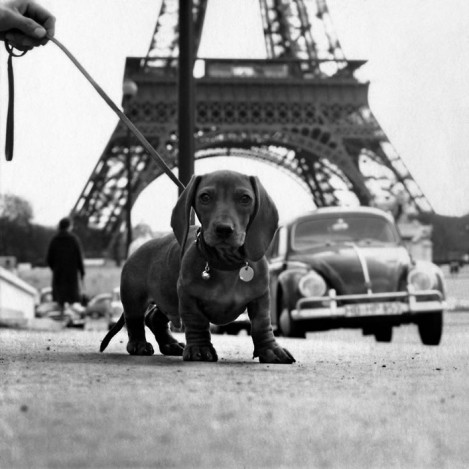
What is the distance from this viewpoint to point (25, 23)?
16.3ft

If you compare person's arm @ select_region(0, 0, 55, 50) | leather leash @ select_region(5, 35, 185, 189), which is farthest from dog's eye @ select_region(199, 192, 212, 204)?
person's arm @ select_region(0, 0, 55, 50)

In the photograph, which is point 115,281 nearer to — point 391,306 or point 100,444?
point 391,306

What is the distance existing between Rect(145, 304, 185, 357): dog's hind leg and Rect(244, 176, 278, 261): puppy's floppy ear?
1.01 meters

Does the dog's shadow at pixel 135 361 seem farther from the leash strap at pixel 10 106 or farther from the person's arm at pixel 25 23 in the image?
the person's arm at pixel 25 23

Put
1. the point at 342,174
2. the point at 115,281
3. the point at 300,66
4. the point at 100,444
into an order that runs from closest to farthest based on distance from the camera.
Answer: the point at 100,444, the point at 342,174, the point at 300,66, the point at 115,281

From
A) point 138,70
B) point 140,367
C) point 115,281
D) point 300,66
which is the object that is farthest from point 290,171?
point 140,367

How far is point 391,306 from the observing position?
1029 cm

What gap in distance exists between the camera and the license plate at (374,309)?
10219 mm

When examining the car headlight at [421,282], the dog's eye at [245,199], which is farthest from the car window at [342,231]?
the dog's eye at [245,199]

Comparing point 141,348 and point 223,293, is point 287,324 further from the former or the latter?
point 223,293

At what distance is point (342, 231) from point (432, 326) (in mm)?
1462

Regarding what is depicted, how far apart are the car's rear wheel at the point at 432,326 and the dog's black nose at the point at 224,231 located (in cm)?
686

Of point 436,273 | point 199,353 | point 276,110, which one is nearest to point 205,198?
point 199,353

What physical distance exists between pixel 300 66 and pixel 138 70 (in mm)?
5625
